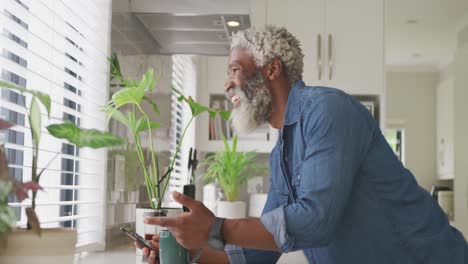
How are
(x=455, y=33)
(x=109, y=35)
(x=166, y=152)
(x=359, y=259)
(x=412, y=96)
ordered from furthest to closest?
(x=412, y=96), (x=455, y=33), (x=166, y=152), (x=109, y=35), (x=359, y=259)

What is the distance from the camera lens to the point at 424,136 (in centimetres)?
814

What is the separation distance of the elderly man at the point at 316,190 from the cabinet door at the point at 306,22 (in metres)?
1.72

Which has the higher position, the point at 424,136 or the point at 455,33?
the point at 455,33

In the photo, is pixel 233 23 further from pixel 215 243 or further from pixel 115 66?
pixel 215 243

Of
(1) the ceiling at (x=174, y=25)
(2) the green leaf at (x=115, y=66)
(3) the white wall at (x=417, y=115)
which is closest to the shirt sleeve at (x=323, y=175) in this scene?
(2) the green leaf at (x=115, y=66)

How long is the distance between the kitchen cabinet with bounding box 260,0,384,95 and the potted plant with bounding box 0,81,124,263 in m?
2.53

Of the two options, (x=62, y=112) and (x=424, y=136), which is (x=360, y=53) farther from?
(x=424, y=136)

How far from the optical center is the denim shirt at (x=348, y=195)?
1174 mm

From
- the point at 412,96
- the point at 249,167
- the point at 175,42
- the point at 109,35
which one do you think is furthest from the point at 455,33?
the point at 109,35

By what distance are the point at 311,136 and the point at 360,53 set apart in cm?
219

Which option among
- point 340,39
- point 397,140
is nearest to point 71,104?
point 340,39

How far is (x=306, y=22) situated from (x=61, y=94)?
2.07 meters

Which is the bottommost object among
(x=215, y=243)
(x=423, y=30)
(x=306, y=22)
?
(x=215, y=243)

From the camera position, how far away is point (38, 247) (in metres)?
0.82
